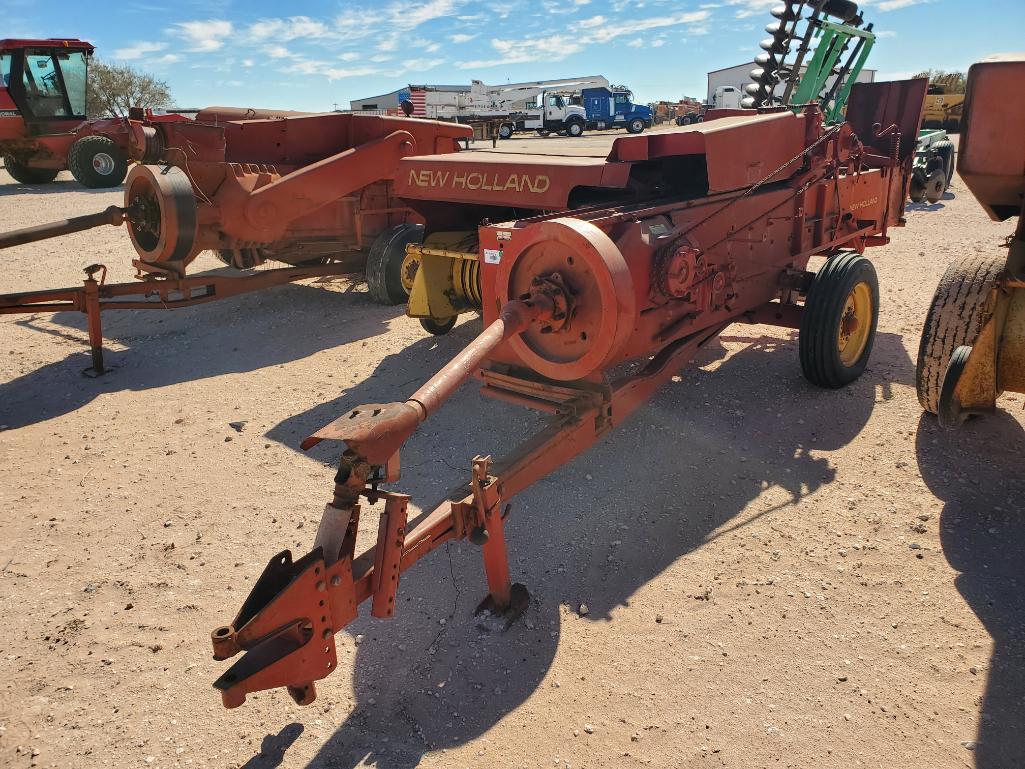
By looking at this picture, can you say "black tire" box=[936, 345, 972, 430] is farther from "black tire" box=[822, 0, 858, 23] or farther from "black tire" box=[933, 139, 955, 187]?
"black tire" box=[933, 139, 955, 187]

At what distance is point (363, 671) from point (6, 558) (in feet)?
6.98

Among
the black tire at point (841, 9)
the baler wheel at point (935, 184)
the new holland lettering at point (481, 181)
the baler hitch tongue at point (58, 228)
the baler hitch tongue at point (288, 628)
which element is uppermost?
the black tire at point (841, 9)

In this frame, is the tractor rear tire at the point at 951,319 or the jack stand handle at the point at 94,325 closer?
the tractor rear tire at the point at 951,319

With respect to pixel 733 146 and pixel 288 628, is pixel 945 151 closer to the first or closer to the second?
pixel 733 146

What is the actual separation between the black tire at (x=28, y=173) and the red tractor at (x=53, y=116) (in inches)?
4.3

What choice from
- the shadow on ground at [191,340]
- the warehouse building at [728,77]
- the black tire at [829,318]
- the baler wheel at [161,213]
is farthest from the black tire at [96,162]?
the warehouse building at [728,77]

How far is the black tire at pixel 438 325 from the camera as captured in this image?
21.2ft

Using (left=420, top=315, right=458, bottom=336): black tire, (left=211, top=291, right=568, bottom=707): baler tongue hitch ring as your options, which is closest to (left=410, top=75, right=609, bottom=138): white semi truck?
(left=420, top=315, right=458, bottom=336): black tire

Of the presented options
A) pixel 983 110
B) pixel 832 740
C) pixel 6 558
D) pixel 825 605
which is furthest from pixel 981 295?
pixel 6 558

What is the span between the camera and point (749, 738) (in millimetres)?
2672

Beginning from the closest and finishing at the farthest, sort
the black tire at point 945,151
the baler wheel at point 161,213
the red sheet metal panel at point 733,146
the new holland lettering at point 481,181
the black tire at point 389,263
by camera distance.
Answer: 1. the red sheet metal panel at point 733,146
2. the new holland lettering at point 481,181
3. the baler wheel at point 161,213
4. the black tire at point 389,263
5. the black tire at point 945,151

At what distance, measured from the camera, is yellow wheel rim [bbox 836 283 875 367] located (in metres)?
5.23

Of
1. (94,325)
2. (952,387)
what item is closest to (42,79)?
(94,325)

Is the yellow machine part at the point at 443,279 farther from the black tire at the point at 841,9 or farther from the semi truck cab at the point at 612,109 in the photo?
the semi truck cab at the point at 612,109
